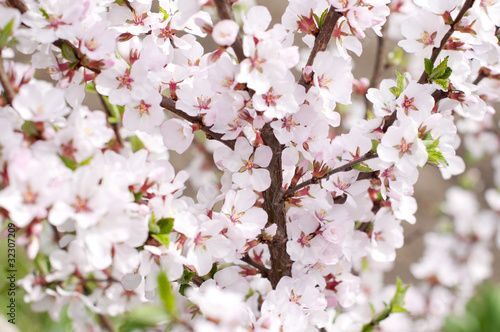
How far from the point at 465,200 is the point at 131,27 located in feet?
8.59

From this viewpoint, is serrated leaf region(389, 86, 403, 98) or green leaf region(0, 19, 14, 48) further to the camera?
serrated leaf region(389, 86, 403, 98)

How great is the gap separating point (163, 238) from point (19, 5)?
0.48 meters

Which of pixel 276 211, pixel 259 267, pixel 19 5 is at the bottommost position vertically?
pixel 259 267

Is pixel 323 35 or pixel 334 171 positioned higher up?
pixel 323 35

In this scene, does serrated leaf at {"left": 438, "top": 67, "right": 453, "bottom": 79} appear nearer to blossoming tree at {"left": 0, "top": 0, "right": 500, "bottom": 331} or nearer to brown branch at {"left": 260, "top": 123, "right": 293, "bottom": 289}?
blossoming tree at {"left": 0, "top": 0, "right": 500, "bottom": 331}

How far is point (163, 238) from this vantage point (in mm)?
A: 853

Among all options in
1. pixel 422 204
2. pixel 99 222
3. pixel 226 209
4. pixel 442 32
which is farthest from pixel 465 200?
pixel 99 222

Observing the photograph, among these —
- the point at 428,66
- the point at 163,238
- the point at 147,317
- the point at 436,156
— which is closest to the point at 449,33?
the point at 428,66

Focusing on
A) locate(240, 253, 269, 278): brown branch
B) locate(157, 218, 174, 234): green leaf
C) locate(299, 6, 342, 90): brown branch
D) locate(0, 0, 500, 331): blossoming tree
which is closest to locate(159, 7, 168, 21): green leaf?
locate(0, 0, 500, 331): blossoming tree

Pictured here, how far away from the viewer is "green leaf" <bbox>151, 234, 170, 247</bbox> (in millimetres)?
845

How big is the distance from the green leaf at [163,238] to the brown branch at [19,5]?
0.46 m

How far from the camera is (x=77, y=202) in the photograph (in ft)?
2.36

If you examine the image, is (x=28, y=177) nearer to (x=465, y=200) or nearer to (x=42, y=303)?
(x=42, y=303)

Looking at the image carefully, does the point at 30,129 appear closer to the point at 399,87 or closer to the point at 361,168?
the point at 361,168
